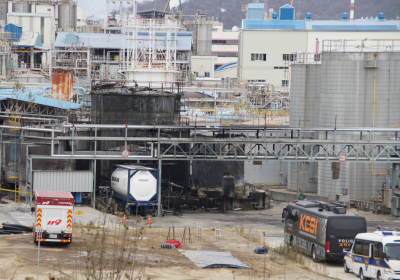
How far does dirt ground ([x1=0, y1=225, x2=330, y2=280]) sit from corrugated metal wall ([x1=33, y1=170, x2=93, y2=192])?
307 inches

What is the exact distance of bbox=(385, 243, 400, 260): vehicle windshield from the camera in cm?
2111

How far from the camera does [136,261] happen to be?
22453mm

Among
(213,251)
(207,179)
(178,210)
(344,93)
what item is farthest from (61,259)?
(344,93)

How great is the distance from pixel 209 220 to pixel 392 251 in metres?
16.8

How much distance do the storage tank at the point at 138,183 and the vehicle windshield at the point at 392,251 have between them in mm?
18139

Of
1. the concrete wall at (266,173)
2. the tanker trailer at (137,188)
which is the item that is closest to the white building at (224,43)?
the concrete wall at (266,173)

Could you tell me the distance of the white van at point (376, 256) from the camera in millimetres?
20984

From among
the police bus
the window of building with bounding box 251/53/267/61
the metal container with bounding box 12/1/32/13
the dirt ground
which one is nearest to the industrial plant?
the dirt ground

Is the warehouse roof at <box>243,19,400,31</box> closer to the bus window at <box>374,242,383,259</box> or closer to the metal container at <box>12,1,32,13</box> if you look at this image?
the metal container at <box>12,1,32,13</box>

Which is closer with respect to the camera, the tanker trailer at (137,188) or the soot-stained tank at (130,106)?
the tanker trailer at (137,188)

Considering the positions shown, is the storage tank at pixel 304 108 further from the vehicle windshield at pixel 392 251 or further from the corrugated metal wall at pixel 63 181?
the vehicle windshield at pixel 392 251

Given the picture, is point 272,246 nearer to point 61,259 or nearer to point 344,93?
point 61,259

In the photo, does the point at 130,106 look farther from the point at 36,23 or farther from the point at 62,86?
the point at 36,23

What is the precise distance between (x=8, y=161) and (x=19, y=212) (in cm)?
674
